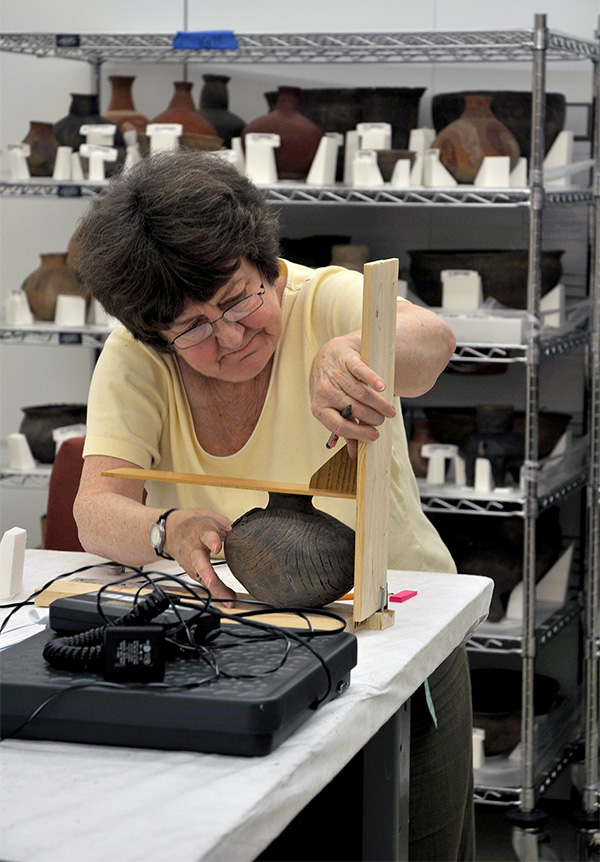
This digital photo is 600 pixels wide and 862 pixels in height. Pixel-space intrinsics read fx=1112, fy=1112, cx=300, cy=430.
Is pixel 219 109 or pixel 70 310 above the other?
pixel 219 109

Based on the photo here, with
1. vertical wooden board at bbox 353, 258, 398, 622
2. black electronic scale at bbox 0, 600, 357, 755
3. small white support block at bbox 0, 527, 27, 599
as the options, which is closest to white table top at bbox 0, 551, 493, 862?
black electronic scale at bbox 0, 600, 357, 755

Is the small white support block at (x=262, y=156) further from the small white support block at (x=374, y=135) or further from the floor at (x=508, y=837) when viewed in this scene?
the floor at (x=508, y=837)

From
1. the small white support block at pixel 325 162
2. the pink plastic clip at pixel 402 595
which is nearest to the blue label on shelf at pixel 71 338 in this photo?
the small white support block at pixel 325 162

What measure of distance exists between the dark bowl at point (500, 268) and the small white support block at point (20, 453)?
4.07ft

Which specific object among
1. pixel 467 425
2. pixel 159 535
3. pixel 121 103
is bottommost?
pixel 467 425

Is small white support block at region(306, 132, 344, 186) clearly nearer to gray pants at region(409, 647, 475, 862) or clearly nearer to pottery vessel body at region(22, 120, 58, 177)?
pottery vessel body at region(22, 120, 58, 177)

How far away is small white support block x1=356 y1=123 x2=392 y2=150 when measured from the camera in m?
2.88

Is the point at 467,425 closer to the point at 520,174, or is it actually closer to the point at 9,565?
the point at 520,174

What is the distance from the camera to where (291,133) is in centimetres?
295

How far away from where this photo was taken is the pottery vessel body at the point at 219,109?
310 centimetres

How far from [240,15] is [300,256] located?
0.88m

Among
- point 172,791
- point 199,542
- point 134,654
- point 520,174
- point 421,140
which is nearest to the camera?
point 172,791

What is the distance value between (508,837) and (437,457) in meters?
0.98

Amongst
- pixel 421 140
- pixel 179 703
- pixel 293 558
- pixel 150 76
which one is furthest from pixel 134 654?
pixel 150 76
